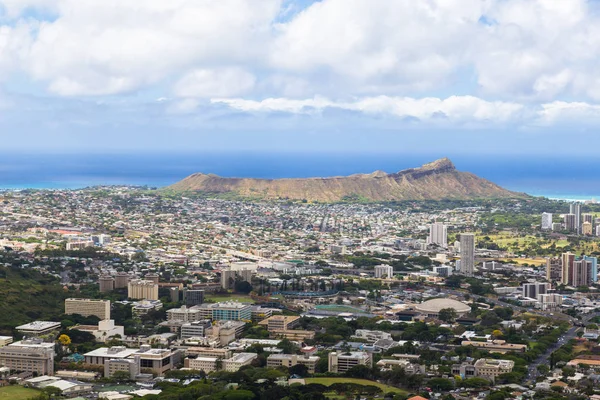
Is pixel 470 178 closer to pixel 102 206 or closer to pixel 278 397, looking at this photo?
pixel 102 206

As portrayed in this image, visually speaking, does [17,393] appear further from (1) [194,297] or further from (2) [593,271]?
(2) [593,271]

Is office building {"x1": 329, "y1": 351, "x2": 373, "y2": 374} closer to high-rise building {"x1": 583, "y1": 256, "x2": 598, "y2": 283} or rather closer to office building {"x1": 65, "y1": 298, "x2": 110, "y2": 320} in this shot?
office building {"x1": 65, "y1": 298, "x2": 110, "y2": 320}

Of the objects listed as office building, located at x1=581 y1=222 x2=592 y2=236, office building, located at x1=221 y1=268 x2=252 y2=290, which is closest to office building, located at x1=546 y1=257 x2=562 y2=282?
office building, located at x1=221 y1=268 x2=252 y2=290

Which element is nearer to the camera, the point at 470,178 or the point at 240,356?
the point at 240,356

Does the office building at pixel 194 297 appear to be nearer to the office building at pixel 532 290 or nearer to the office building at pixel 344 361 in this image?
the office building at pixel 344 361

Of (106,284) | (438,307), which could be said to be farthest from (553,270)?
(106,284)

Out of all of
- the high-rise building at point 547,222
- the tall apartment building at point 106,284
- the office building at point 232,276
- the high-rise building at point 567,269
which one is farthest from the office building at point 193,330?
the high-rise building at point 547,222

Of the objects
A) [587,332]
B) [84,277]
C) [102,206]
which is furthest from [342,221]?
[587,332]
